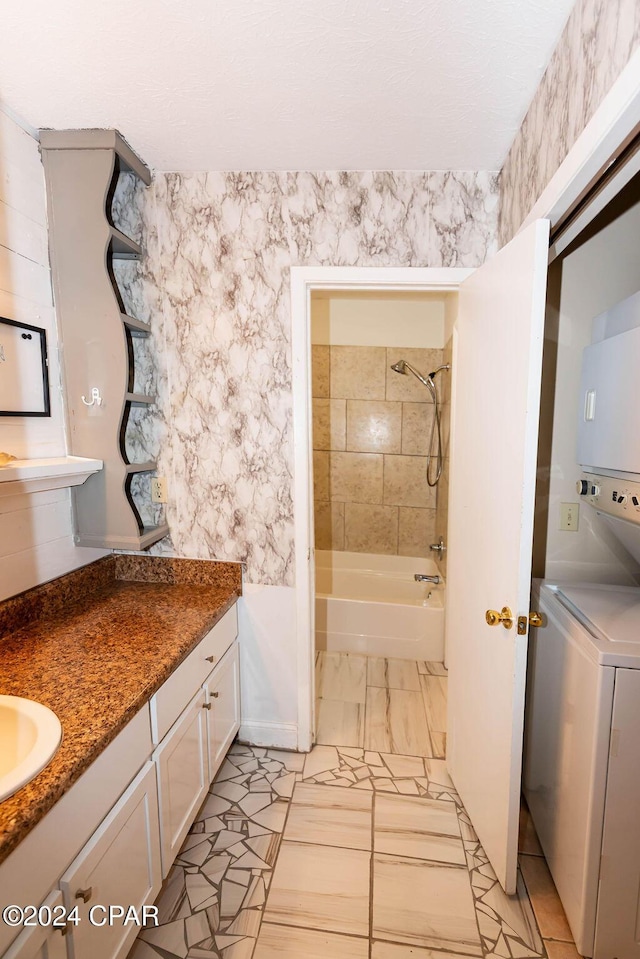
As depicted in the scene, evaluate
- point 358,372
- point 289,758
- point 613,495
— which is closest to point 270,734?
point 289,758

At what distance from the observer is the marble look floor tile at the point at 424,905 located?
4.39 ft

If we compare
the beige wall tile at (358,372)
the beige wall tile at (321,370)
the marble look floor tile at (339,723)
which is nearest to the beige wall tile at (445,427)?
the beige wall tile at (358,372)

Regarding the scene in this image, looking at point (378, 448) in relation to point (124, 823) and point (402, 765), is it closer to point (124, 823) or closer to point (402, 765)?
point (402, 765)

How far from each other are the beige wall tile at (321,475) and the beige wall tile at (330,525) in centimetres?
8

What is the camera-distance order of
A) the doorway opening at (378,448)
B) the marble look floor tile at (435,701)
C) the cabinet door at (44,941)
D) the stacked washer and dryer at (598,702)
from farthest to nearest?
the doorway opening at (378,448) → the marble look floor tile at (435,701) → the stacked washer and dryer at (598,702) → the cabinet door at (44,941)

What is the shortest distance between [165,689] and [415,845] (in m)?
1.11

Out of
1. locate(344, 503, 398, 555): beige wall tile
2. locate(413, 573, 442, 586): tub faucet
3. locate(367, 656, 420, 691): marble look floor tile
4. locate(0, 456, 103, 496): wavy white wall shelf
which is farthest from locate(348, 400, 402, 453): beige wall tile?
locate(0, 456, 103, 496): wavy white wall shelf

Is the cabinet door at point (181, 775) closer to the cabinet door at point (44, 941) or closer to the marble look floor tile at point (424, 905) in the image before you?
the cabinet door at point (44, 941)

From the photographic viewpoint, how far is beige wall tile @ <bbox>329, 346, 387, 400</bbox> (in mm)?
3600

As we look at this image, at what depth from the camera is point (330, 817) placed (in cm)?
175

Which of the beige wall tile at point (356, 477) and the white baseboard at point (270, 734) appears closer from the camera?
the white baseboard at point (270, 734)

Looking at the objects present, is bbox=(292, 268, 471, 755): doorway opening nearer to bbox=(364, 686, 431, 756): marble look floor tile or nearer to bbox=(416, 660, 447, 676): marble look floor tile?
bbox=(416, 660, 447, 676): marble look floor tile

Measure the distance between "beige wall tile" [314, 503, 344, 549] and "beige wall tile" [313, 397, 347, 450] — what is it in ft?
1.65

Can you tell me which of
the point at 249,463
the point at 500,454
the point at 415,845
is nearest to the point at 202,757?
the point at 415,845
